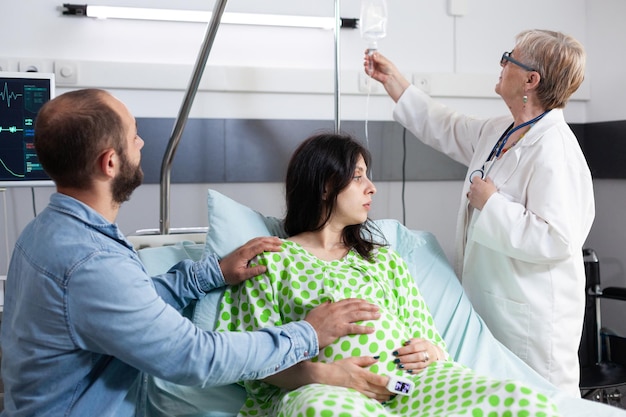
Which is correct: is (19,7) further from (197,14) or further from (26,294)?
(26,294)

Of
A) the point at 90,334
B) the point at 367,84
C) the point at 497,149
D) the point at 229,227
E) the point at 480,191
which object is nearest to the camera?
the point at 90,334

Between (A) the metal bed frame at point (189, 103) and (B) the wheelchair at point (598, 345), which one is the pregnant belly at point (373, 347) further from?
(B) the wheelchair at point (598, 345)

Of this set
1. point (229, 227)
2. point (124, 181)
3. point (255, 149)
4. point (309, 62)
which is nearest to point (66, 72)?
point (255, 149)

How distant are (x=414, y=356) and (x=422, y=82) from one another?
173cm

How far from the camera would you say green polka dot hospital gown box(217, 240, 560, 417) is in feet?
4.94

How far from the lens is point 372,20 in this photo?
2.95 m

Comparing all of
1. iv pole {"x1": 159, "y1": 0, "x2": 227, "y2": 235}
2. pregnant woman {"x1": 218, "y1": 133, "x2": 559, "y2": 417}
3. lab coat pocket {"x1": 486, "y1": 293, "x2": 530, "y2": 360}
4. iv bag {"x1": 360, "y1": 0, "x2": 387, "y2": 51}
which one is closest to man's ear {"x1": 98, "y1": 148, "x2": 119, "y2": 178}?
pregnant woman {"x1": 218, "y1": 133, "x2": 559, "y2": 417}

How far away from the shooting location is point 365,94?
3.17 meters

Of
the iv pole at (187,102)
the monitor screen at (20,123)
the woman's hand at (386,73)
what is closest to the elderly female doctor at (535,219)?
the woman's hand at (386,73)

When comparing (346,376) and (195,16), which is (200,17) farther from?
(346,376)

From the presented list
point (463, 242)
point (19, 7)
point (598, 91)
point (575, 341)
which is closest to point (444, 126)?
point (463, 242)

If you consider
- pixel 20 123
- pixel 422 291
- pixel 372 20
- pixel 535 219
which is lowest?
pixel 422 291

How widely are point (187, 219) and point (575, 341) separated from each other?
1540mm

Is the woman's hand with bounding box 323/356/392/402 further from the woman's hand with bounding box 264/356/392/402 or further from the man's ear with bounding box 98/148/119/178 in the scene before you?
the man's ear with bounding box 98/148/119/178
